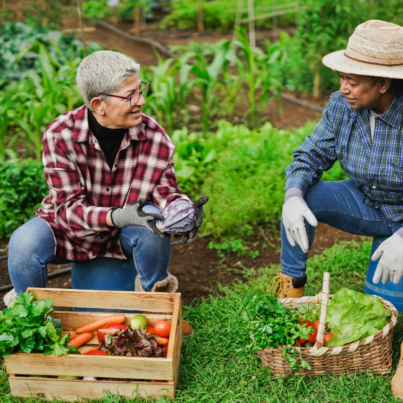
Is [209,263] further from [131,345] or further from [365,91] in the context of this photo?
[365,91]

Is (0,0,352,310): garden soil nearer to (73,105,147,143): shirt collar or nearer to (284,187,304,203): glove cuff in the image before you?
A: (284,187,304,203): glove cuff

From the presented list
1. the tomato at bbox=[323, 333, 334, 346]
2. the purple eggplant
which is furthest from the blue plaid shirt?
the tomato at bbox=[323, 333, 334, 346]

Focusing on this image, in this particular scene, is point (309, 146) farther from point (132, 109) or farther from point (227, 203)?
point (227, 203)

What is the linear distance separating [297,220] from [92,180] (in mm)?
906

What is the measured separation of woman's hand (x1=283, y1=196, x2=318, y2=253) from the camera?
73.7 inches

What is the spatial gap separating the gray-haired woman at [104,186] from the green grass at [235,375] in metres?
0.30

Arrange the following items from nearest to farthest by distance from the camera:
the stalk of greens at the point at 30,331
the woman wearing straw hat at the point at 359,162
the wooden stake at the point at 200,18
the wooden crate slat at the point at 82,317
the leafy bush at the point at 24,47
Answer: the stalk of greens at the point at 30,331, the woman wearing straw hat at the point at 359,162, the wooden crate slat at the point at 82,317, the leafy bush at the point at 24,47, the wooden stake at the point at 200,18

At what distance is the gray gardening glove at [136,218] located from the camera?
188cm

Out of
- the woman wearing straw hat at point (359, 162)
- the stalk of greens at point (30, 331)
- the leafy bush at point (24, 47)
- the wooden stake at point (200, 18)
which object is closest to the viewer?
the stalk of greens at point (30, 331)

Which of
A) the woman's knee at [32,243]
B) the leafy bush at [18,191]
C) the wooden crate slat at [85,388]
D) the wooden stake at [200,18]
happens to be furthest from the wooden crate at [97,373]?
the wooden stake at [200,18]

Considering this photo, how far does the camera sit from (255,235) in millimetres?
3100

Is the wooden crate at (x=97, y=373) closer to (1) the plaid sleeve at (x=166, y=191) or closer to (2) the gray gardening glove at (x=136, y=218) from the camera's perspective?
(2) the gray gardening glove at (x=136, y=218)

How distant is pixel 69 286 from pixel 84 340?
738mm

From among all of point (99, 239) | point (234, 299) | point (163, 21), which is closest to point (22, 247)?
point (99, 239)
